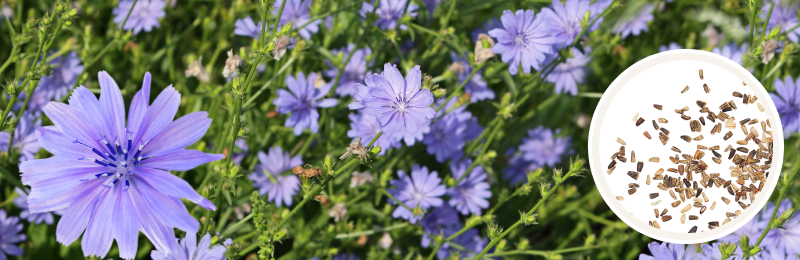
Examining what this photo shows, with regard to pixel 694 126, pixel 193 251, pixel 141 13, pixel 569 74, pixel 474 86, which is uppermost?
pixel 141 13

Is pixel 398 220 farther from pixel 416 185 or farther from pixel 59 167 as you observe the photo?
pixel 59 167

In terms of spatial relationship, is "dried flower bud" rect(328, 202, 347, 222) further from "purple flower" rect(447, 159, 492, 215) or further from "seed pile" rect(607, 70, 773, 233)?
"seed pile" rect(607, 70, 773, 233)

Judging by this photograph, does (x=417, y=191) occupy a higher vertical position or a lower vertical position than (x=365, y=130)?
lower

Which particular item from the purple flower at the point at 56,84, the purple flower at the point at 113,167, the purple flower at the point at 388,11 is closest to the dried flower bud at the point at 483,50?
the purple flower at the point at 388,11

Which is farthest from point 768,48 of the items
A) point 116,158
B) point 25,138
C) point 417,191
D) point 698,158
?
point 25,138

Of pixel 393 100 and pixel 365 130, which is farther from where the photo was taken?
pixel 365 130

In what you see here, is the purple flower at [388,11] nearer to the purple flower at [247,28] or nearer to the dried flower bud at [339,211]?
the purple flower at [247,28]

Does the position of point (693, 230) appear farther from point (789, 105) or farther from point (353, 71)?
point (353, 71)
